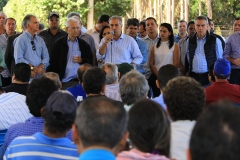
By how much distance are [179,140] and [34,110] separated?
116cm

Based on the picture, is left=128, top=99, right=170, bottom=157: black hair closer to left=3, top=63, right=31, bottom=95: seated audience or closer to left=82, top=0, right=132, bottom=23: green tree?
left=3, top=63, right=31, bottom=95: seated audience

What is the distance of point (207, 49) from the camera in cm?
834

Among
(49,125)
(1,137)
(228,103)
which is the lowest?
(1,137)

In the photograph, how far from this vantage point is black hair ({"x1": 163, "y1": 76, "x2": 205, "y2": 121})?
3.42m

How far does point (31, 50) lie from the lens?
7.74m

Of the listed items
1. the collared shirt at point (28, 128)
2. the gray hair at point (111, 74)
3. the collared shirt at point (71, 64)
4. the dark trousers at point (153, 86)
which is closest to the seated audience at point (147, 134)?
the collared shirt at point (28, 128)

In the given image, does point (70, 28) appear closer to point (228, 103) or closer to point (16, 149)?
point (16, 149)

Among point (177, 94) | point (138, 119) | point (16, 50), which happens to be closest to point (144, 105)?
point (138, 119)

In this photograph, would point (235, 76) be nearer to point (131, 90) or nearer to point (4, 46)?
point (4, 46)

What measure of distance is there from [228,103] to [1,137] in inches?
125

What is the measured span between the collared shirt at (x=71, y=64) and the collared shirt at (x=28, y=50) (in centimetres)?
40

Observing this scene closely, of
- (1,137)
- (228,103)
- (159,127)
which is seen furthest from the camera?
(1,137)

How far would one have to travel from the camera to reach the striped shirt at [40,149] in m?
2.94

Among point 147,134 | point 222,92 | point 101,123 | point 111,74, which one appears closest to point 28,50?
point 111,74
